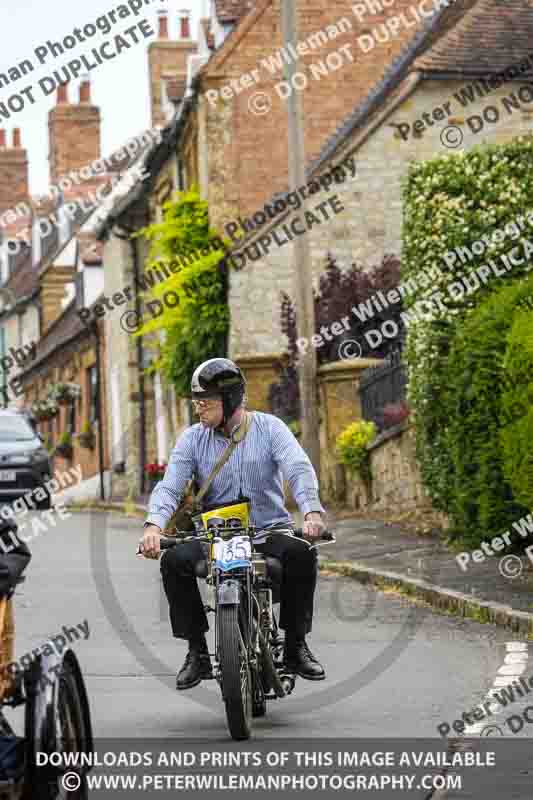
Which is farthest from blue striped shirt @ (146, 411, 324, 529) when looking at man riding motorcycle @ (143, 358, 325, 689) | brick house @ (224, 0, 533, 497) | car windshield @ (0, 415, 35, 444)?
car windshield @ (0, 415, 35, 444)

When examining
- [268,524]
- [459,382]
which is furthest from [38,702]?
[459,382]

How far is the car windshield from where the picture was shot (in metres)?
27.8

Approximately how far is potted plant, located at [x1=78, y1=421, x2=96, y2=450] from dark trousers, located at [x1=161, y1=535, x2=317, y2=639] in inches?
1538

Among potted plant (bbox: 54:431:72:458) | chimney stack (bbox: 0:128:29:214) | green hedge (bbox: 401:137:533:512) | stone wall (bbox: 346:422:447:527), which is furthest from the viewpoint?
chimney stack (bbox: 0:128:29:214)

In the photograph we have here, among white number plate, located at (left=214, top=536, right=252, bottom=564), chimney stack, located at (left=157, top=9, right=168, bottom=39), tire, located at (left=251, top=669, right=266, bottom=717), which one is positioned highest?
chimney stack, located at (left=157, top=9, right=168, bottom=39)

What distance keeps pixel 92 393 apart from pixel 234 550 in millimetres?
41257

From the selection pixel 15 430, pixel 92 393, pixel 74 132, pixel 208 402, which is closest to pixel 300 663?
pixel 208 402

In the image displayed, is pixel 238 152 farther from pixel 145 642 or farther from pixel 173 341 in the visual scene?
pixel 145 642

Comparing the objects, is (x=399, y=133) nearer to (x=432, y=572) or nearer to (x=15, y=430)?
(x=15, y=430)

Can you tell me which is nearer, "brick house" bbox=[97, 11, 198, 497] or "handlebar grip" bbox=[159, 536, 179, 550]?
"handlebar grip" bbox=[159, 536, 179, 550]

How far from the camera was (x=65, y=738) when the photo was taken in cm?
554

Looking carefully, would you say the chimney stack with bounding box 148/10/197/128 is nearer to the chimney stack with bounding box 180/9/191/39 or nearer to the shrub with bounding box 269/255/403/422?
the chimney stack with bounding box 180/9/191/39

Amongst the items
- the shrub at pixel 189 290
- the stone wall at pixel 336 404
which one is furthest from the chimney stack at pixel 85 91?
the stone wall at pixel 336 404

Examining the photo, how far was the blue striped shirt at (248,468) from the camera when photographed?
819 cm
